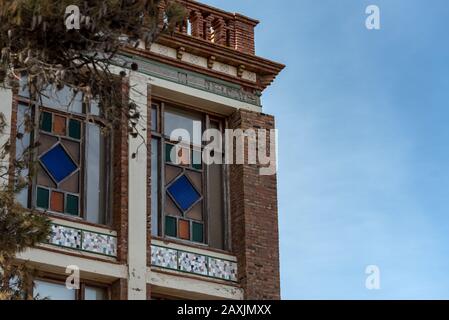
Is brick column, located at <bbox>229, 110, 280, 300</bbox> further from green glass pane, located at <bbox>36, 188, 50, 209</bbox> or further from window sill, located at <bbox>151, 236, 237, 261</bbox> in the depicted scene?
green glass pane, located at <bbox>36, 188, 50, 209</bbox>

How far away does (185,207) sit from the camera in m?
24.3

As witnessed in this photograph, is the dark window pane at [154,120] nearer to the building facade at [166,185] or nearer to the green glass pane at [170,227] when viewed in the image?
the building facade at [166,185]

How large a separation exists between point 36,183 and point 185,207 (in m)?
2.98

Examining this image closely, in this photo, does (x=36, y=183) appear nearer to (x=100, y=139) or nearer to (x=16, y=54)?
(x=100, y=139)

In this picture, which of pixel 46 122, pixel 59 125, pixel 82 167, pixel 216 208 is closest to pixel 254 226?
pixel 216 208

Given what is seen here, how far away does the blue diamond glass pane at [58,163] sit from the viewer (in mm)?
22828

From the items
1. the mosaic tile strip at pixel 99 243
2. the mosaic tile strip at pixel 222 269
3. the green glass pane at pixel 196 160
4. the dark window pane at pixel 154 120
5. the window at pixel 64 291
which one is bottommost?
the window at pixel 64 291

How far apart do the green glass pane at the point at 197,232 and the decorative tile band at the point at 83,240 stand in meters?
1.73

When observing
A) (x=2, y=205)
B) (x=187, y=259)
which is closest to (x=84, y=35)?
(x=2, y=205)

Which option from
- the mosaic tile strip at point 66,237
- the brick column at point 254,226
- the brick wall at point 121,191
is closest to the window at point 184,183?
the brick column at point 254,226

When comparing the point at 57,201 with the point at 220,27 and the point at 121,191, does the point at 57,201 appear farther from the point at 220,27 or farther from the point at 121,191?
the point at 220,27

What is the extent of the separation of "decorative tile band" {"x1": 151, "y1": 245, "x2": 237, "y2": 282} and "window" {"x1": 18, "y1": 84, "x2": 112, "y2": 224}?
1.08 m

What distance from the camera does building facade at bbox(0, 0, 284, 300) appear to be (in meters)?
22.6
